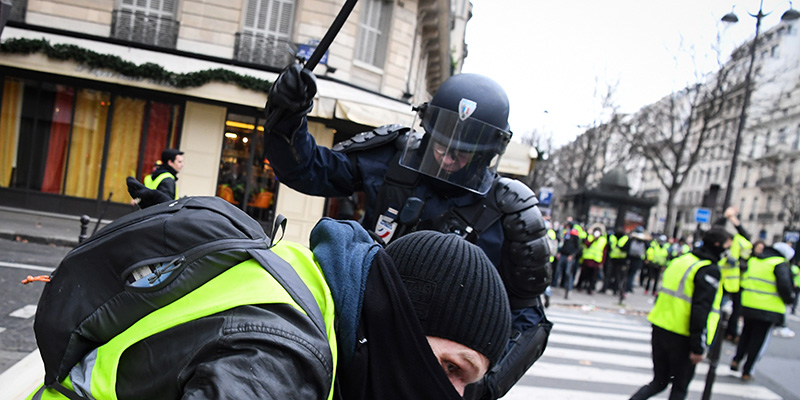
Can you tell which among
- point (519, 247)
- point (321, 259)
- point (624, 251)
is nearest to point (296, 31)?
point (624, 251)

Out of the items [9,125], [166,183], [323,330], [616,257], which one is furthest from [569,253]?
[323,330]

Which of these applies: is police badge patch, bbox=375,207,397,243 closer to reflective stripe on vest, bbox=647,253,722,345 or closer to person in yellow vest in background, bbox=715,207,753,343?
reflective stripe on vest, bbox=647,253,722,345

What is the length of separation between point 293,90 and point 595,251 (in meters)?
13.4

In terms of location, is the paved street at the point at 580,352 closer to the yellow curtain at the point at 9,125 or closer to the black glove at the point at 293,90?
the yellow curtain at the point at 9,125

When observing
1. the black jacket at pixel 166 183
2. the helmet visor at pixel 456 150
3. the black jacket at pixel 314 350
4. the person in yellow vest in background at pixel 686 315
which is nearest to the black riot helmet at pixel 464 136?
the helmet visor at pixel 456 150

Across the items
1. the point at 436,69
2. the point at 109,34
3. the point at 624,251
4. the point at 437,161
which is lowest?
the point at 624,251

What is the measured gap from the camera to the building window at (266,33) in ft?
43.9

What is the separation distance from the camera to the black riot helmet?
2830mm

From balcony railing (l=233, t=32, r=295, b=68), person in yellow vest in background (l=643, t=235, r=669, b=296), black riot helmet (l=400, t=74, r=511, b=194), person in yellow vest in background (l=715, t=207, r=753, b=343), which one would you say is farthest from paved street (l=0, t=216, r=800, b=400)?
balcony railing (l=233, t=32, r=295, b=68)

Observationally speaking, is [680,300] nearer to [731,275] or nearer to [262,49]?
[731,275]

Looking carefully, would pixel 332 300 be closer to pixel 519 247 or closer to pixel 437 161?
pixel 519 247

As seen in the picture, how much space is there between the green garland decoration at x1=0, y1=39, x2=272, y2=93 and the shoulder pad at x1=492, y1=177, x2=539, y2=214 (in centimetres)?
1031

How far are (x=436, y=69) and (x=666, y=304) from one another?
20929 millimetres

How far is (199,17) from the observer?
13.2m
